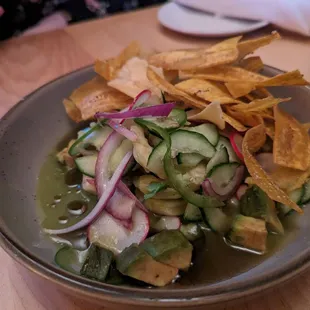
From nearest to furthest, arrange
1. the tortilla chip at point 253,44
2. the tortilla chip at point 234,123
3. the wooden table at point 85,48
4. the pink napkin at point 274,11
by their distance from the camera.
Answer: the tortilla chip at point 234,123
the tortilla chip at point 253,44
the wooden table at point 85,48
the pink napkin at point 274,11

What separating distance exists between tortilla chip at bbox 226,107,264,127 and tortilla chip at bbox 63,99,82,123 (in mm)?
406

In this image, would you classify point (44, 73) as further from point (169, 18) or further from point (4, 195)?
point (4, 195)

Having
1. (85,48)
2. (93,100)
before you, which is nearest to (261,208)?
(93,100)

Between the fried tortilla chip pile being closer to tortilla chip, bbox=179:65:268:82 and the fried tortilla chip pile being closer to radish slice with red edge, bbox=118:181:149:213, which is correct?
tortilla chip, bbox=179:65:268:82

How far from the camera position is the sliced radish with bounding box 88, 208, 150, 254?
36.1 inches

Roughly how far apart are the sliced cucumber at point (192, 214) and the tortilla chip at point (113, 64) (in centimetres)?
44

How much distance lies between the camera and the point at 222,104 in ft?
3.61

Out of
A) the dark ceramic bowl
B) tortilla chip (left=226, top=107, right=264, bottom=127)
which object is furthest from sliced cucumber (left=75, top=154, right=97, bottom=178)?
tortilla chip (left=226, top=107, right=264, bottom=127)

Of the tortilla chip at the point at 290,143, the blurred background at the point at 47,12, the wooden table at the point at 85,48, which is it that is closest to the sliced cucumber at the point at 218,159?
the tortilla chip at the point at 290,143

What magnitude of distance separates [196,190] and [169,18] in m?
1.20

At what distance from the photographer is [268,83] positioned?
3.58 feet

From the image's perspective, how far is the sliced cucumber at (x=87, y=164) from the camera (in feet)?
3.51

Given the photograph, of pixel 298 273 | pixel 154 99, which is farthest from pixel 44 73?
pixel 298 273

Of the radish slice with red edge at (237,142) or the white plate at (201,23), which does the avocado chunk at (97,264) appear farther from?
the white plate at (201,23)
